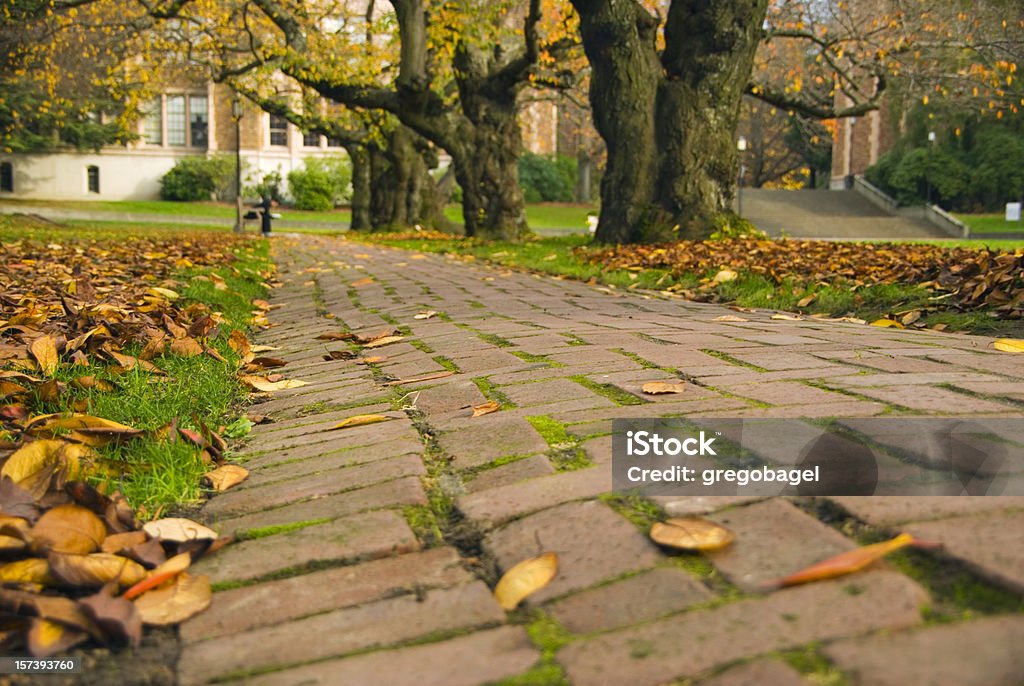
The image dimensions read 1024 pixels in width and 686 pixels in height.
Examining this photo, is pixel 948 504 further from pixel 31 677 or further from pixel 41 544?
pixel 41 544

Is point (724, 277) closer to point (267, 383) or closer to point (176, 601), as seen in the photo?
point (267, 383)

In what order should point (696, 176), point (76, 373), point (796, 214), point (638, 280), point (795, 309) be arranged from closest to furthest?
point (76, 373) < point (795, 309) < point (638, 280) < point (696, 176) < point (796, 214)

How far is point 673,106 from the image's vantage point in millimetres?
11398

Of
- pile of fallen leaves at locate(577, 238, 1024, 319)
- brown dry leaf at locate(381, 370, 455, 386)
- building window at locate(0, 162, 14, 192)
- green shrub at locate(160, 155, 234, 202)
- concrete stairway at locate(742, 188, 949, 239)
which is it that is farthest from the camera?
building window at locate(0, 162, 14, 192)

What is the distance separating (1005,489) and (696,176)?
9.88m

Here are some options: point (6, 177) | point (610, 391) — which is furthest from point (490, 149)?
point (6, 177)

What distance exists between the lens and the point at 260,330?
5508 millimetres

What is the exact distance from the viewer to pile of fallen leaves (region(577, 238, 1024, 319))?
5242mm

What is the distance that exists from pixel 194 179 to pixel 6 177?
935cm

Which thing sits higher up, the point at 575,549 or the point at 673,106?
the point at 673,106

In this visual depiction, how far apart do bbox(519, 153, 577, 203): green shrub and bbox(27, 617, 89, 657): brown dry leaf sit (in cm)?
4501

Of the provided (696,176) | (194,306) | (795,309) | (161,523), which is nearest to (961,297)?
(795,309)

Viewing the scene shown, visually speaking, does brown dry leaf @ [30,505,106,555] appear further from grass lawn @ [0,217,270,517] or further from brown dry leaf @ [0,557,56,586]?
grass lawn @ [0,217,270,517]

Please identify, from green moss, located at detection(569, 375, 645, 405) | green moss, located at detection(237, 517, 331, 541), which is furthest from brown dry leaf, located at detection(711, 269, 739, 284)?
green moss, located at detection(237, 517, 331, 541)
